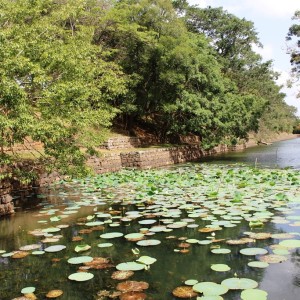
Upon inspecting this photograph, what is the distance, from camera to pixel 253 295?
10.5ft

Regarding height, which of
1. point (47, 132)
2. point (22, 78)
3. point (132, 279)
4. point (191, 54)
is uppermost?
point (191, 54)

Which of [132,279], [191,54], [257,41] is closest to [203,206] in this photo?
[132,279]

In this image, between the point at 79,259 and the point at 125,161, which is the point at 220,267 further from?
the point at 125,161

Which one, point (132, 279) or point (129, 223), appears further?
point (129, 223)

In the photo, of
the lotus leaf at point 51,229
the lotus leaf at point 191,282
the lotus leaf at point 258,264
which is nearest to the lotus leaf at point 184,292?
the lotus leaf at point 191,282

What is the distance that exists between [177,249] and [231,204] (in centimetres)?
279

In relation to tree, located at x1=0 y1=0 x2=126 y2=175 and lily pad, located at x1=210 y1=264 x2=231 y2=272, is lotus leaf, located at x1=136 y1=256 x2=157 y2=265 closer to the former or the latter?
lily pad, located at x1=210 y1=264 x2=231 y2=272

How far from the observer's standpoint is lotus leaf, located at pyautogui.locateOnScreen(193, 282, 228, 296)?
3.30 m

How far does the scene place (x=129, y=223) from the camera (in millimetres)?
6301

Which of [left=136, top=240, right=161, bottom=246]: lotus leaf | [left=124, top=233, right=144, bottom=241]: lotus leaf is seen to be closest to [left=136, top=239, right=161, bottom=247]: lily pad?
[left=136, top=240, right=161, bottom=246]: lotus leaf

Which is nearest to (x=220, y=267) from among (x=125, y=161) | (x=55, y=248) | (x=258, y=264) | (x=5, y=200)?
(x=258, y=264)

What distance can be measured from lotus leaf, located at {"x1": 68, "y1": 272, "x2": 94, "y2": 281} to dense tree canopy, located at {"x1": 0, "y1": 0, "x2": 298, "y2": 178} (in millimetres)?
4012

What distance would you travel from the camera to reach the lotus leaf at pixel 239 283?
343 cm

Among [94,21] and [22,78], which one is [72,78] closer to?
[22,78]
